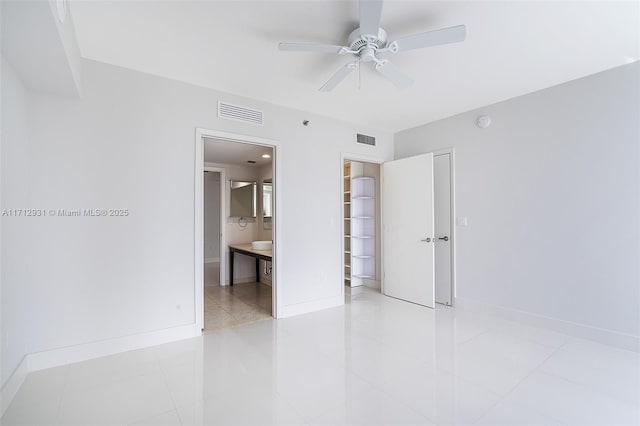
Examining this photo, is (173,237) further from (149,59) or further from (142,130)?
(149,59)

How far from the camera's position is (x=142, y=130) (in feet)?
9.01

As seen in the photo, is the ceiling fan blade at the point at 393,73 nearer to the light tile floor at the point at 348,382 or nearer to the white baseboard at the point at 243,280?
the light tile floor at the point at 348,382

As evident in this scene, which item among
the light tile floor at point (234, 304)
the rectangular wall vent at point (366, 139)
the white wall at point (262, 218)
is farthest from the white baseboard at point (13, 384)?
the rectangular wall vent at point (366, 139)

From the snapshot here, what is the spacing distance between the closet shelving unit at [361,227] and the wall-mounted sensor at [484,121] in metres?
1.87

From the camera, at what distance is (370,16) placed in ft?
5.90

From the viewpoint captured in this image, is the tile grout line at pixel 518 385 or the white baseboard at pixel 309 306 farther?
the white baseboard at pixel 309 306

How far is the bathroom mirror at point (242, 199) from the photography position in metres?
5.52

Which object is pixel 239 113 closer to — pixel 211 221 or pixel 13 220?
pixel 13 220

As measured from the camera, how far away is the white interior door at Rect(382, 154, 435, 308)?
401 cm

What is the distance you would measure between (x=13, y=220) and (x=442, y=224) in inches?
177

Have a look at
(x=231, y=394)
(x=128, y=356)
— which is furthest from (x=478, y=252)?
(x=128, y=356)

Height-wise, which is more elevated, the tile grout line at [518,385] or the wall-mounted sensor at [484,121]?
the wall-mounted sensor at [484,121]

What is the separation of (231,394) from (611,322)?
11.3ft

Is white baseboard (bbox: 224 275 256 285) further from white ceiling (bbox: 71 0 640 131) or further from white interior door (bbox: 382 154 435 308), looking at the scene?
white ceiling (bbox: 71 0 640 131)
